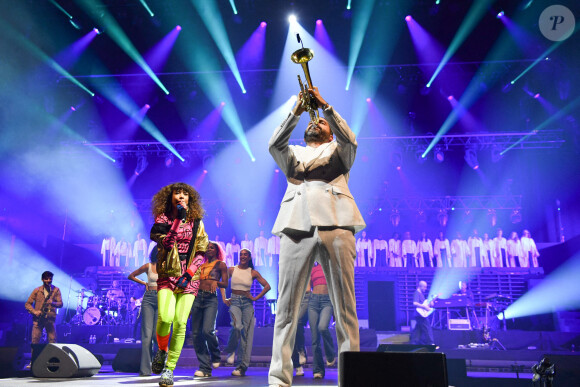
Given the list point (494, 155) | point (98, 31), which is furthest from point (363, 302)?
point (98, 31)

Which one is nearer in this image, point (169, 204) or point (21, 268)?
point (169, 204)

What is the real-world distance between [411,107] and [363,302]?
7847 mm

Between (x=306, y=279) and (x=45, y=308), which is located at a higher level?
(x=306, y=279)

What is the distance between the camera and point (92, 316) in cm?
1411

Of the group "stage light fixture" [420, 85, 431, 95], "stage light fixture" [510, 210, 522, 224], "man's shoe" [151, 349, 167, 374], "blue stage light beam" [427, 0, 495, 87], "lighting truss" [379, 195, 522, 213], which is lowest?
"man's shoe" [151, 349, 167, 374]

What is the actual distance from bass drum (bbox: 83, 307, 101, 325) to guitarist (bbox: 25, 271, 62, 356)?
2712mm

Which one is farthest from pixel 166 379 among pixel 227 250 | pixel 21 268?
pixel 21 268

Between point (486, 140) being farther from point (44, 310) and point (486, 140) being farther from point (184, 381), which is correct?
point (44, 310)

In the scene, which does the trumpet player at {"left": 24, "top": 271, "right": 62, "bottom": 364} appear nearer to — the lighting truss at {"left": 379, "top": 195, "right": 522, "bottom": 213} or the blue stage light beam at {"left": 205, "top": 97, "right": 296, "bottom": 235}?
the blue stage light beam at {"left": 205, "top": 97, "right": 296, "bottom": 235}

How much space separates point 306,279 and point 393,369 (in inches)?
44.2

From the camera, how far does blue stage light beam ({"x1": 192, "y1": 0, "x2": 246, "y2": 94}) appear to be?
12.6m

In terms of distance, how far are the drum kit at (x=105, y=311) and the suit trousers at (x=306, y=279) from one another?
40.4 ft

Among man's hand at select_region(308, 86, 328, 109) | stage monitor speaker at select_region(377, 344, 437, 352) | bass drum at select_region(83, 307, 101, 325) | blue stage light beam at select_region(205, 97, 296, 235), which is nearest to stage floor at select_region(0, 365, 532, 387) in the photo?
stage monitor speaker at select_region(377, 344, 437, 352)

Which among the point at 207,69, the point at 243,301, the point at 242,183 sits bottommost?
the point at 243,301
